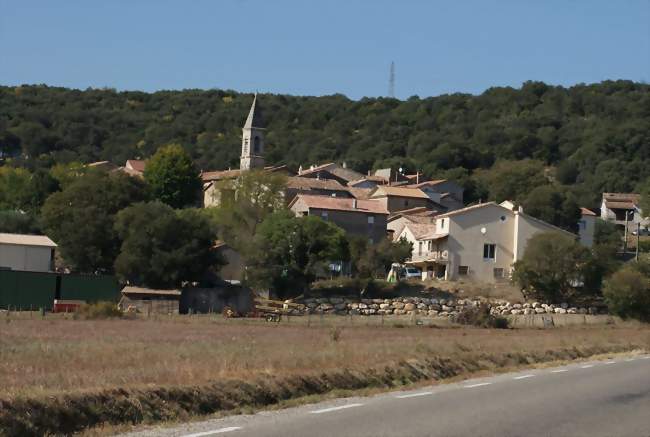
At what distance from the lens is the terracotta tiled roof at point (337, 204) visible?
101 m

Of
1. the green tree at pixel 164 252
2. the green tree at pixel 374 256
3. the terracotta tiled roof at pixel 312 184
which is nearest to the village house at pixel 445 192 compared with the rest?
the terracotta tiled roof at pixel 312 184

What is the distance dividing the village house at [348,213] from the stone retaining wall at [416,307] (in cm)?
1937

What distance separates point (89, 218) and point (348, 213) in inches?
1101

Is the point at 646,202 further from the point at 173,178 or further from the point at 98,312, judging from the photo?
the point at 98,312

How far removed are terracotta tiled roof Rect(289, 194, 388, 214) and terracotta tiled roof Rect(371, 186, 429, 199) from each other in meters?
13.5

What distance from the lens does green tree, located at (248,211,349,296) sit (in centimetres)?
8050

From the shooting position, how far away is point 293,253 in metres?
81.9

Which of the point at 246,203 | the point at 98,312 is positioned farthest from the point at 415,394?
the point at 246,203

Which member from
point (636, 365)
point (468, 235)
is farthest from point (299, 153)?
point (636, 365)

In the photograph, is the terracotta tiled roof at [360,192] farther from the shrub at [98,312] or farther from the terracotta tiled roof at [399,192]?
the shrub at [98,312]

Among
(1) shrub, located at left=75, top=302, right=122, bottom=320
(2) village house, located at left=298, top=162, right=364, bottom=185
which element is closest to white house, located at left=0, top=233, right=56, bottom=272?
(1) shrub, located at left=75, top=302, right=122, bottom=320

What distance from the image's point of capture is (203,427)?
15758mm

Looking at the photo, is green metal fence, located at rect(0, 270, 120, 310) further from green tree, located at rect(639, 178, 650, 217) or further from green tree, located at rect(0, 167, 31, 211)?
green tree, located at rect(639, 178, 650, 217)

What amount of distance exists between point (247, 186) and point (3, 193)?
106ft
